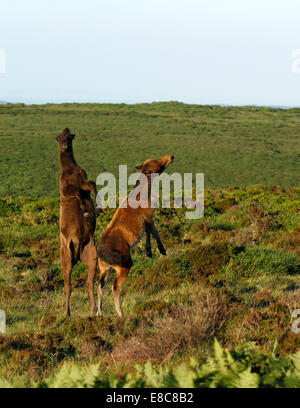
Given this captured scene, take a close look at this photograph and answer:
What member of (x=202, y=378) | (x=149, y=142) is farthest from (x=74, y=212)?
(x=149, y=142)

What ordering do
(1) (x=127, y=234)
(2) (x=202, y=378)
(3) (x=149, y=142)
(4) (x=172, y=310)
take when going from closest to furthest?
(2) (x=202, y=378) < (1) (x=127, y=234) < (4) (x=172, y=310) < (3) (x=149, y=142)

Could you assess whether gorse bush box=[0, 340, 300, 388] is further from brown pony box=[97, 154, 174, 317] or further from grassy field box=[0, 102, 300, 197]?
grassy field box=[0, 102, 300, 197]

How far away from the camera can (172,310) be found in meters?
6.93

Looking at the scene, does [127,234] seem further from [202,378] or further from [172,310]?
[202,378]

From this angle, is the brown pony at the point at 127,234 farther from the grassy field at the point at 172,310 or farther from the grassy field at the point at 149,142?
the grassy field at the point at 149,142

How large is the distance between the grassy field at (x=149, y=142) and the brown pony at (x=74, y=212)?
1004 inches

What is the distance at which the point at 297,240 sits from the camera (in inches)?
478

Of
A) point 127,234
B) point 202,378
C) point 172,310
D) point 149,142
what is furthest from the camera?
point 149,142

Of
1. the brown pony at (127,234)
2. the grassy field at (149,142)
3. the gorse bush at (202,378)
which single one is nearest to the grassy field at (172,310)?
the gorse bush at (202,378)

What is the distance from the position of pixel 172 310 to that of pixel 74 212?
1.84 metres

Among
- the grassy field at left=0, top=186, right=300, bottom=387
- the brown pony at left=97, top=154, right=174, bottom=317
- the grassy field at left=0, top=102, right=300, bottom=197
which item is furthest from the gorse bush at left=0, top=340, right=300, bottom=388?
the grassy field at left=0, top=102, right=300, bottom=197

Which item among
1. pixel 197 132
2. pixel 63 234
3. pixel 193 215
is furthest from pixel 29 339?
pixel 197 132

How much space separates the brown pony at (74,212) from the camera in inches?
231
